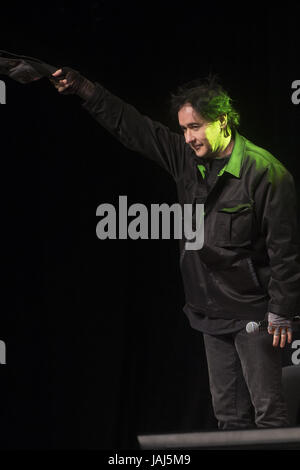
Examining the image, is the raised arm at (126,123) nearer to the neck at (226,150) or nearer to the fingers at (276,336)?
the neck at (226,150)

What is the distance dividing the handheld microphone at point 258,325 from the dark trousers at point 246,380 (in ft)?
0.06

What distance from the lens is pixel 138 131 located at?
2.38 metres

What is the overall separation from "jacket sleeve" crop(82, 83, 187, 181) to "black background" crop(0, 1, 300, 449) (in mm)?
641

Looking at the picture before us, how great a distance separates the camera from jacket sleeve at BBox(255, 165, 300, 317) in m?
2.14

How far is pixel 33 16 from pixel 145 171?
0.74m

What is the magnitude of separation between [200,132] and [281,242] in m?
0.39

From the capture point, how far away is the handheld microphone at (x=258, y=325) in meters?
2.10

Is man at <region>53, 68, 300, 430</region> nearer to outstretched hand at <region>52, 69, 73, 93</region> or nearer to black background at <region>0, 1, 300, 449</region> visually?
outstretched hand at <region>52, 69, 73, 93</region>

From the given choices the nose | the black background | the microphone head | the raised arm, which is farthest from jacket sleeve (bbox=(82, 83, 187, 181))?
the black background

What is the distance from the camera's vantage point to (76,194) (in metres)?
2.99

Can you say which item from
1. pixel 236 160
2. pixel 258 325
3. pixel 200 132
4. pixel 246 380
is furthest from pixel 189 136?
pixel 246 380

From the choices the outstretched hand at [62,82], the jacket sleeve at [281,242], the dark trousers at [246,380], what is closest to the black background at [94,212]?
the outstretched hand at [62,82]

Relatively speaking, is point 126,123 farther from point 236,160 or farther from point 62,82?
point 236,160
